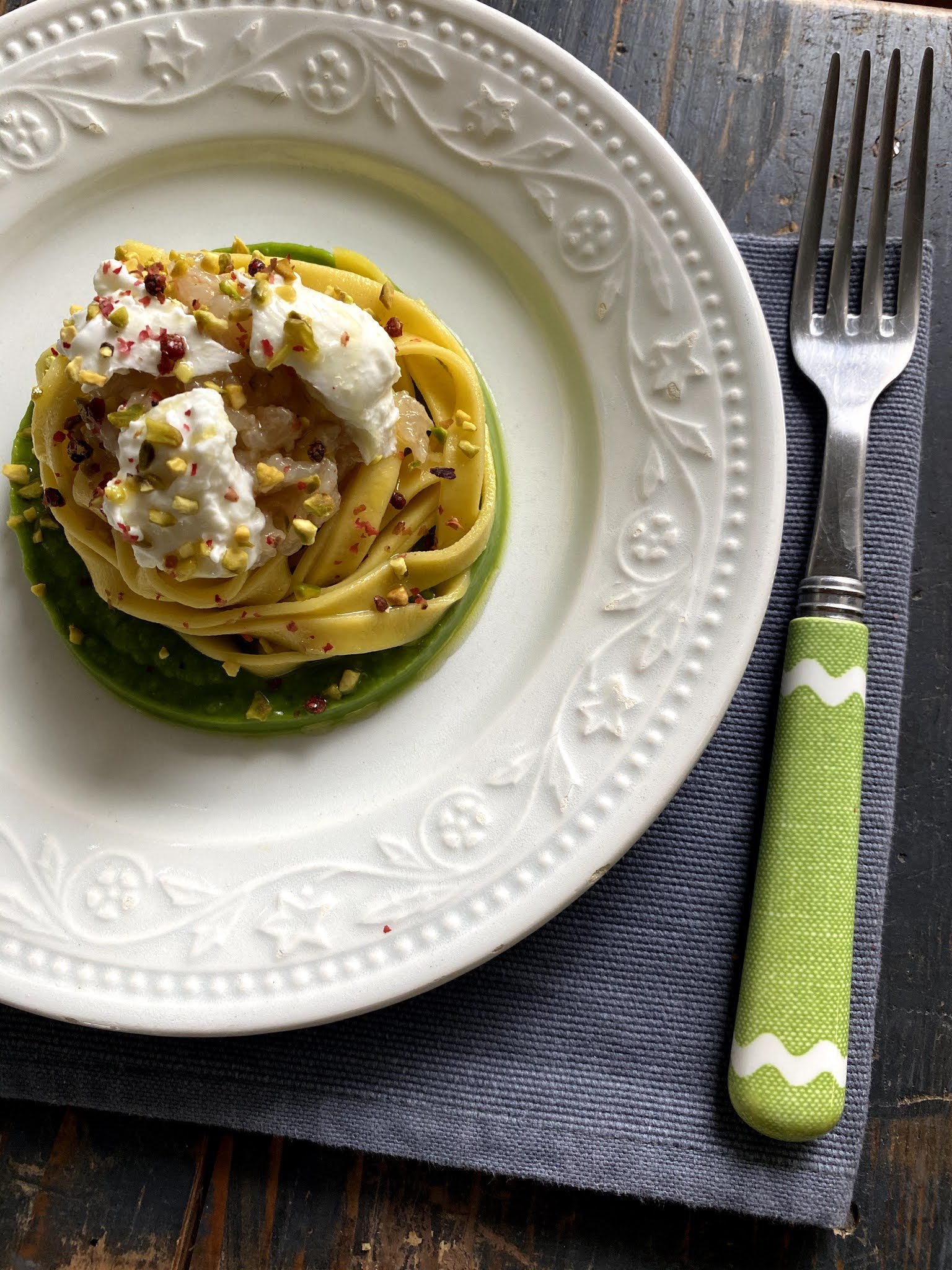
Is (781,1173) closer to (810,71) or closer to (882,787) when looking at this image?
(882,787)

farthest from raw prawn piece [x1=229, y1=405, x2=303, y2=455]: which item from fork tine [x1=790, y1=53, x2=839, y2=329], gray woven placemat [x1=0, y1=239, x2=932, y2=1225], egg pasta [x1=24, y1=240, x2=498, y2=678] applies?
fork tine [x1=790, y1=53, x2=839, y2=329]

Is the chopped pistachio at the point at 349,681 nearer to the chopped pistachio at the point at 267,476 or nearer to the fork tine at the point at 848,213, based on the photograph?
the chopped pistachio at the point at 267,476

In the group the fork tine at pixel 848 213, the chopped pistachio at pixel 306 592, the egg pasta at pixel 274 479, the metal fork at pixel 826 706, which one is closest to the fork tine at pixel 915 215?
the metal fork at pixel 826 706

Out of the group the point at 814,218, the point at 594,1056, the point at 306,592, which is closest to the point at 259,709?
the point at 306,592

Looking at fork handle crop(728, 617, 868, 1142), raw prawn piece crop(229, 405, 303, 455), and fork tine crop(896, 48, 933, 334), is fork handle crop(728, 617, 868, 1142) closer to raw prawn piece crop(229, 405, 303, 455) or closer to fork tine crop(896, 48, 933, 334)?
fork tine crop(896, 48, 933, 334)

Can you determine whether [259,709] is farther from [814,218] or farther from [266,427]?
[814,218]

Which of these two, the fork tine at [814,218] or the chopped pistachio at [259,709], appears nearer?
the chopped pistachio at [259,709]
